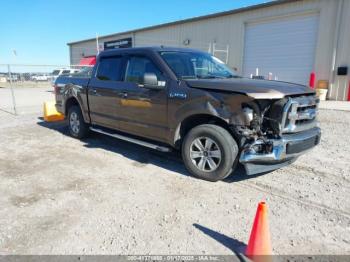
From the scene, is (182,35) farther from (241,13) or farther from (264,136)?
(264,136)

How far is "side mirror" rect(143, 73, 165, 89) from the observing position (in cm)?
431

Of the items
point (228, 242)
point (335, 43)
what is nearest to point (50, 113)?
point (228, 242)

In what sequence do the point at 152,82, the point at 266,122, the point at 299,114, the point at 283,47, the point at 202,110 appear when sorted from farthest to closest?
the point at 283,47 < the point at 152,82 < the point at 202,110 < the point at 299,114 < the point at 266,122

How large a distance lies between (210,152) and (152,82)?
4.51 ft

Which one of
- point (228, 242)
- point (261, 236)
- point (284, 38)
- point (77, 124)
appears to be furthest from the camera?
point (284, 38)

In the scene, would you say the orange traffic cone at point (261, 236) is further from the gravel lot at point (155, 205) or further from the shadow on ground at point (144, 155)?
the shadow on ground at point (144, 155)

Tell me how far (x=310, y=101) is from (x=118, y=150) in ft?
12.1

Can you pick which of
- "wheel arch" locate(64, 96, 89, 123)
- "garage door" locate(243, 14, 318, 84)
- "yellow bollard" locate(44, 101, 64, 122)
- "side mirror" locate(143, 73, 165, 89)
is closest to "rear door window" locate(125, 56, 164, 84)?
"side mirror" locate(143, 73, 165, 89)

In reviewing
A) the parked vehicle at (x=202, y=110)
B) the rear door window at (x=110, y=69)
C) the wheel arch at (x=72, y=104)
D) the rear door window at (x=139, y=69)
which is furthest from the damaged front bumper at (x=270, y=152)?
the wheel arch at (x=72, y=104)

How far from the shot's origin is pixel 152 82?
4344mm

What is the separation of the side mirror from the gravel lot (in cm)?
136

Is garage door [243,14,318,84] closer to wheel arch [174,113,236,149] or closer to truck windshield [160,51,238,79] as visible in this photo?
truck windshield [160,51,238,79]

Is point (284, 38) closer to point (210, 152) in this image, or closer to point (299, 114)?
point (299, 114)

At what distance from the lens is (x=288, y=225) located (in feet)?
10.0
